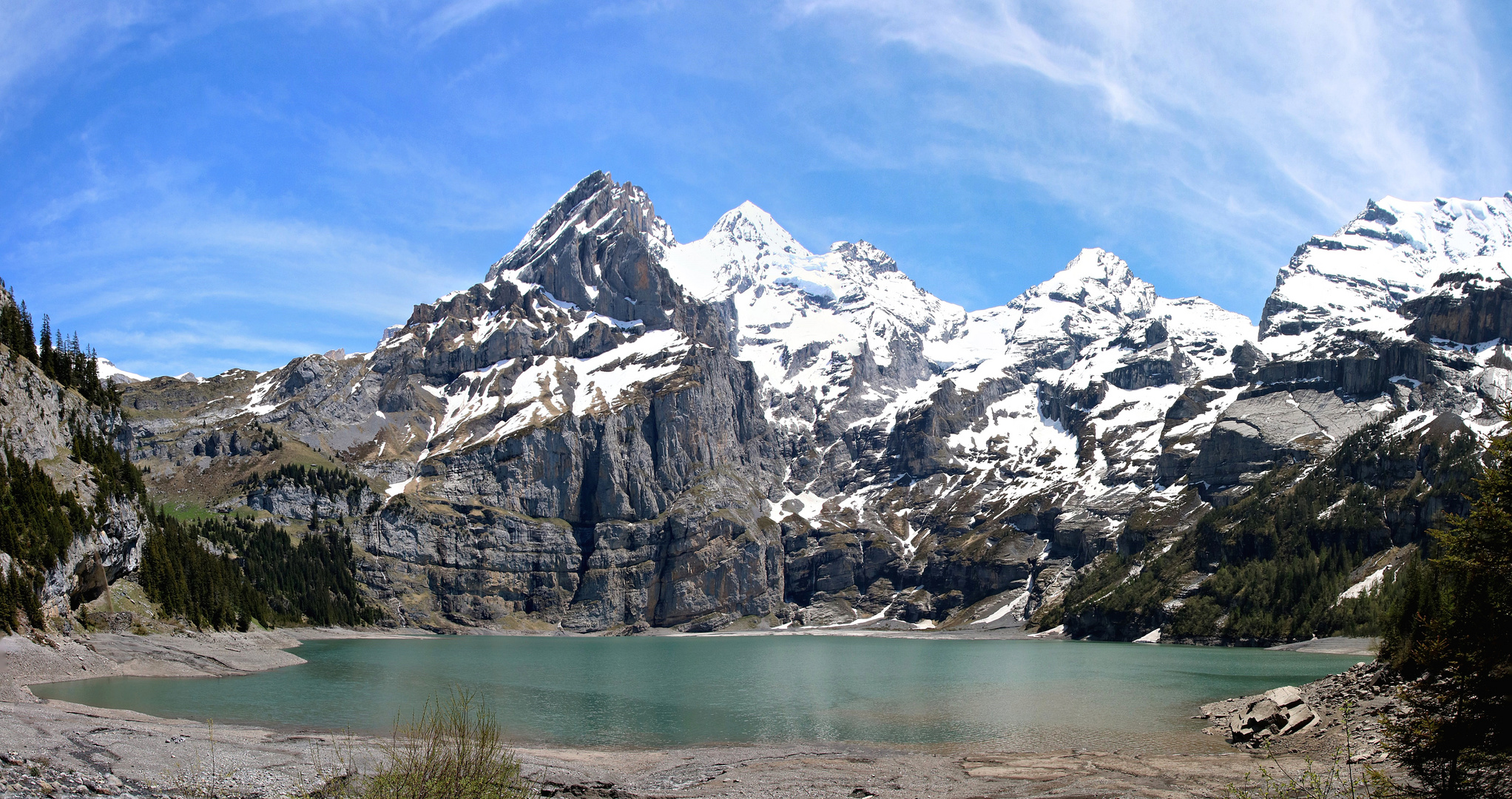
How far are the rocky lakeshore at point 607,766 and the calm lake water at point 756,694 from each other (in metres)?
4.07

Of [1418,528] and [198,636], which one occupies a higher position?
[1418,528]

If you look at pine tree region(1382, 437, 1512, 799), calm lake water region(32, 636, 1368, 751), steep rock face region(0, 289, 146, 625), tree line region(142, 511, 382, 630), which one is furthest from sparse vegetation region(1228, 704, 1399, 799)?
tree line region(142, 511, 382, 630)

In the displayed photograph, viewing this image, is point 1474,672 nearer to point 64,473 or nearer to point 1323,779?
point 1323,779

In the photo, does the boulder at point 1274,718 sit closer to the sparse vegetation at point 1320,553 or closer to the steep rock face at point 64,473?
the steep rock face at point 64,473

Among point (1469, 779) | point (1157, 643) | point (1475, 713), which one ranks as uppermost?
point (1475, 713)

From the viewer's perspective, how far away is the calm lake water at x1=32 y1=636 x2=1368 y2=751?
53.2m

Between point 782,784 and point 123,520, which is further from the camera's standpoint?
point 123,520

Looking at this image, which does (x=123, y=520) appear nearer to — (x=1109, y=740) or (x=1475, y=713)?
(x=1109, y=740)

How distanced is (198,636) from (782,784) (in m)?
80.0

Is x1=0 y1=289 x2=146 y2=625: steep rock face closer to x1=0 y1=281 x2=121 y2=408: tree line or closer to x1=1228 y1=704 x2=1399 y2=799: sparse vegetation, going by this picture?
x1=0 y1=281 x2=121 y2=408: tree line

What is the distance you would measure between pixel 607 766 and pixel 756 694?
3671 cm

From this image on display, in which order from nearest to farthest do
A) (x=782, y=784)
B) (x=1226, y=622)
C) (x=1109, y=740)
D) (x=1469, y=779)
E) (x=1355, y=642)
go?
(x=1469, y=779) → (x=782, y=784) → (x=1109, y=740) → (x=1355, y=642) → (x=1226, y=622)

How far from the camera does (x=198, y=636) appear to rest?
92750 mm

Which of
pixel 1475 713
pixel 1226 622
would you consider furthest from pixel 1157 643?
pixel 1475 713
